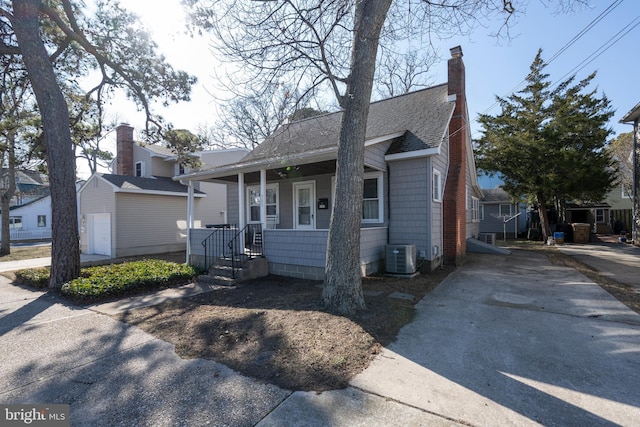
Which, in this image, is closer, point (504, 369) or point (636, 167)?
point (504, 369)

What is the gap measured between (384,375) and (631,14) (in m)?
10.5

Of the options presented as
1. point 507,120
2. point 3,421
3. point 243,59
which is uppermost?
point 507,120

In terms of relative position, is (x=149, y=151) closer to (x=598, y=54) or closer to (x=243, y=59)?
(x=243, y=59)

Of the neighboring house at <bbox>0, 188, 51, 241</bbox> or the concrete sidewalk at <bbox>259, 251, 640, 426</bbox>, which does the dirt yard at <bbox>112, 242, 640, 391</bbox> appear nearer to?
the concrete sidewalk at <bbox>259, 251, 640, 426</bbox>

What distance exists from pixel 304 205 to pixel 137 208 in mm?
9335

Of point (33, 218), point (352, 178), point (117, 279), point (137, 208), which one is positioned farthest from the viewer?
point (33, 218)

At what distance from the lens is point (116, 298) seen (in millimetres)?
6793

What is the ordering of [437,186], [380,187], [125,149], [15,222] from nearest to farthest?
1. [380,187]
2. [437,186]
3. [125,149]
4. [15,222]

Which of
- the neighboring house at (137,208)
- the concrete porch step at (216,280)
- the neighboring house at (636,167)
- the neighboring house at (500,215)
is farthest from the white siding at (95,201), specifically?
the neighboring house at (636,167)

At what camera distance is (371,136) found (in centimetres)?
899

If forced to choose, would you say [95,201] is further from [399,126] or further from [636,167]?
[636,167]

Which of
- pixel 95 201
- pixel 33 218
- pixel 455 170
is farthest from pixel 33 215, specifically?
pixel 455 170

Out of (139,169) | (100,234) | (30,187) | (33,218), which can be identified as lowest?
(100,234)

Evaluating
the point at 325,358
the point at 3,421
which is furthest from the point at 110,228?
the point at 325,358
